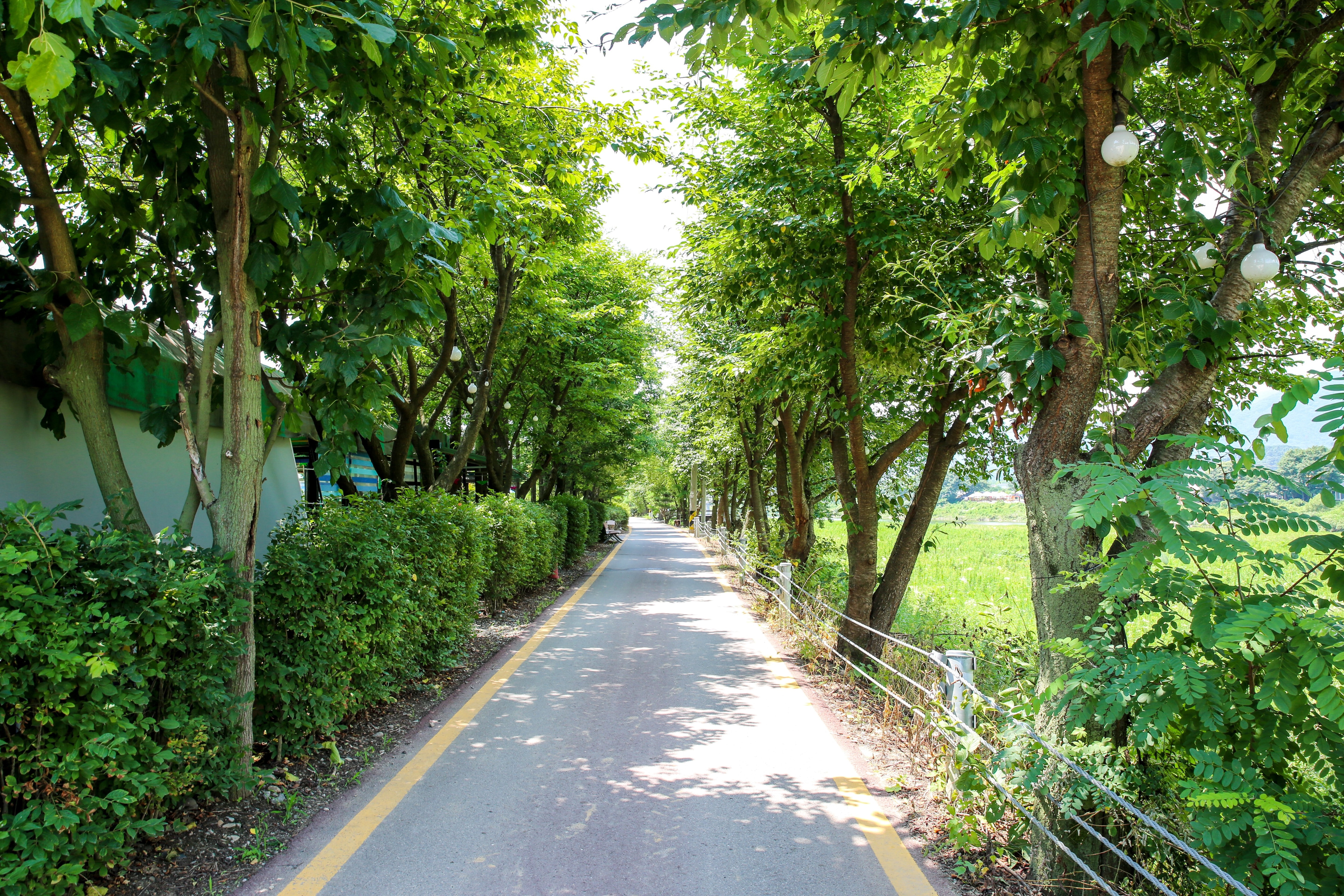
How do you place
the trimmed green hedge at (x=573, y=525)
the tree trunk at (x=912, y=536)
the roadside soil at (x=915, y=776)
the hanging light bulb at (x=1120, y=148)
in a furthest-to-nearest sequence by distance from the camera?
the trimmed green hedge at (x=573, y=525), the tree trunk at (x=912, y=536), the roadside soil at (x=915, y=776), the hanging light bulb at (x=1120, y=148)

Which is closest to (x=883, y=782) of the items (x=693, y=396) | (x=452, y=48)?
(x=452, y=48)

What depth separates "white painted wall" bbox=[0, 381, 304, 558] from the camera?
521 centimetres

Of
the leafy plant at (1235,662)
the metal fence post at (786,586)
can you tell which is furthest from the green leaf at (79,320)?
the metal fence post at (786,586)

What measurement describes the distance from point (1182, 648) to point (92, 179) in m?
7.71

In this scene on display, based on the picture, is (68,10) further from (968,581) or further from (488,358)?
(968,581)

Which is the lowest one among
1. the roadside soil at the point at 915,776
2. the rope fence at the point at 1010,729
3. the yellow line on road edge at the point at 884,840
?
the yellow line on road edge at the point at 884,840

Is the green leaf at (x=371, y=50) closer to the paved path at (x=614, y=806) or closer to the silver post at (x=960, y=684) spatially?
the paved path at (x=614, y=806)

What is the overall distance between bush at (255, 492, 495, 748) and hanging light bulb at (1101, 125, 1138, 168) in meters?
5.07

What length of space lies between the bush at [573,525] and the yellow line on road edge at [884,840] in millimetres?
14161

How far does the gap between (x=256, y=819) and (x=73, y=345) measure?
2.87 meters

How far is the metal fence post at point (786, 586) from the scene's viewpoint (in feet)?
35.0

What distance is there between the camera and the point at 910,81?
25.7ft

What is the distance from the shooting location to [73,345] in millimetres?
4227

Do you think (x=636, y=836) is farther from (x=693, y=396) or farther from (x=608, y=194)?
(x=693, y=396)
